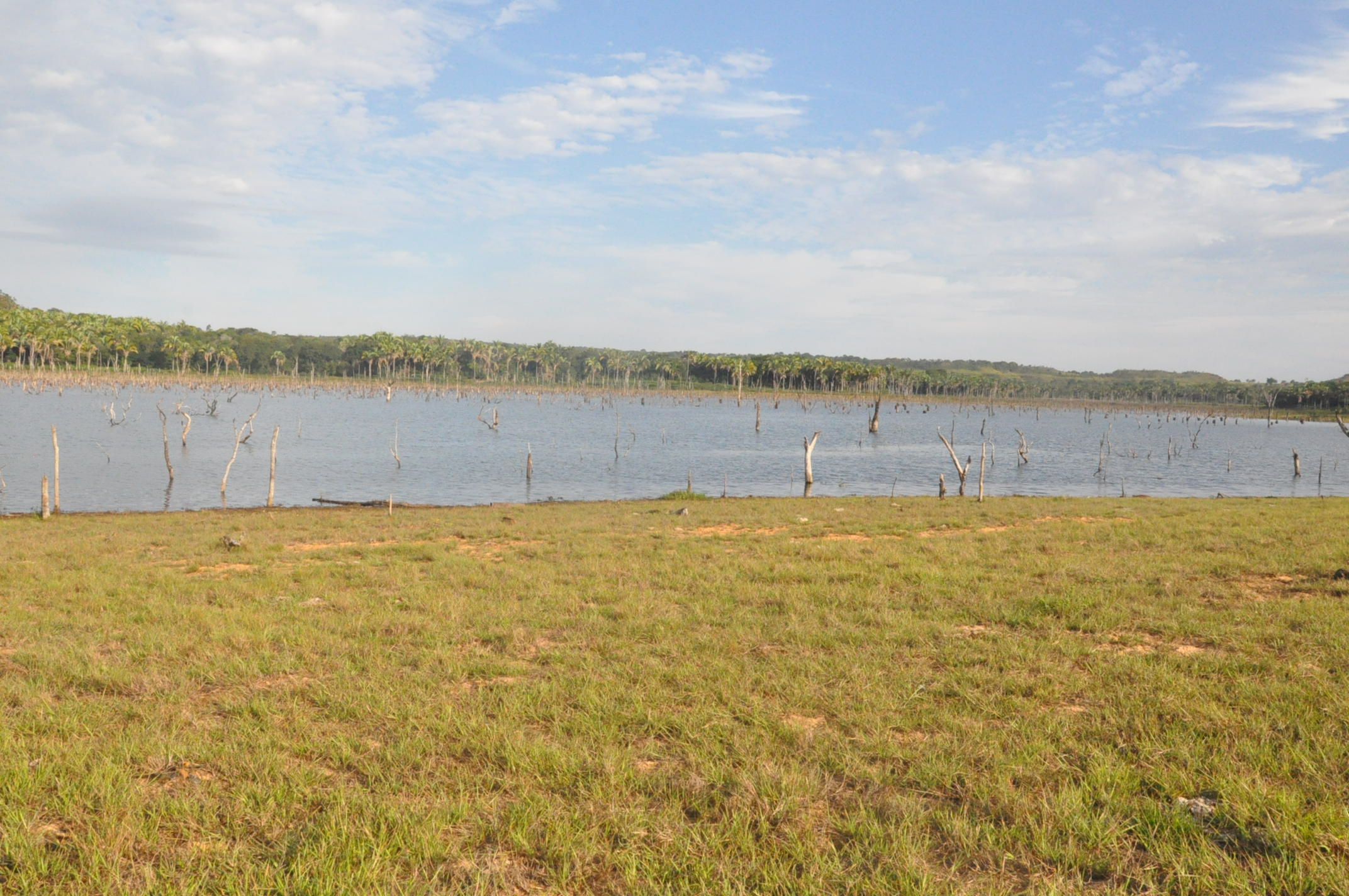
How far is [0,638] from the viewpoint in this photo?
9.67 meters

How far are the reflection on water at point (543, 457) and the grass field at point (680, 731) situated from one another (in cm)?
2663

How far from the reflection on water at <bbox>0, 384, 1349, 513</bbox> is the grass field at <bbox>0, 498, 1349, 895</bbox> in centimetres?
2663

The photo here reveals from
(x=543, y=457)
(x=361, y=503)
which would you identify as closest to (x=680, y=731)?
(x=361, y=503)

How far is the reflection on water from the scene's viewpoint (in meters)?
40.3

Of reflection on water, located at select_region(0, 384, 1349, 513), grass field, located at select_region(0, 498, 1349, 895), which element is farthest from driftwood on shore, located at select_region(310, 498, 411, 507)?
grass field, located at select_region(0, 498, 1349, 895)

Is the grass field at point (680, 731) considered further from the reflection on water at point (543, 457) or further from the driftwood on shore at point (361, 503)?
the reflection on water at point (543, 457)

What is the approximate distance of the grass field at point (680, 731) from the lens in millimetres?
4809

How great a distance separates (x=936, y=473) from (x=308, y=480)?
38.7 m

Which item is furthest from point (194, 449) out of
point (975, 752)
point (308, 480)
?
point (975, 752)

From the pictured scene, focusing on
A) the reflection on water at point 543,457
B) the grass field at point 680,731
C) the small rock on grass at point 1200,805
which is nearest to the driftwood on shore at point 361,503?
the reflection on water at point 543,457

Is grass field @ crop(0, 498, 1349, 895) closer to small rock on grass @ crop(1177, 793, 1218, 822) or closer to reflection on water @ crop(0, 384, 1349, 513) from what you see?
small rock on grass @ crop(1177, 793, 1218, 822)

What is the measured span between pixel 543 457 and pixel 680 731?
172 feet

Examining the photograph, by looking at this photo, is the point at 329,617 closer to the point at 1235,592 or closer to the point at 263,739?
the point at 263,739

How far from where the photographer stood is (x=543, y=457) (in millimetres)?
58500
